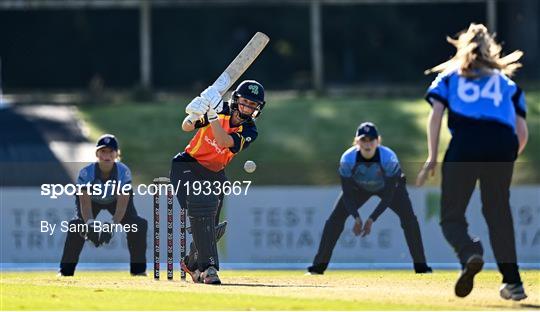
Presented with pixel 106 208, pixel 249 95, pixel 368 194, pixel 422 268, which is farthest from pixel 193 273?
pixel 422 268

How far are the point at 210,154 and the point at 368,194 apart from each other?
8.27 feet

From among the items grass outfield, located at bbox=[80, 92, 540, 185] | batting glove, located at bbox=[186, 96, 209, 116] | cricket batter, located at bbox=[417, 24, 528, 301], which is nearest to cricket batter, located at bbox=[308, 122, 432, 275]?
batting glove, located at bbox=[186, 96, 209, 116]

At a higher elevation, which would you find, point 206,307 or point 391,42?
point 391,42

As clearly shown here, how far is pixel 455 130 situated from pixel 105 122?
22135 mm

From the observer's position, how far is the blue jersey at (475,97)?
9.41 metres

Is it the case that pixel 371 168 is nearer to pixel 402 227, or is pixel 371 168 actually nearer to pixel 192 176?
pixel 402 227

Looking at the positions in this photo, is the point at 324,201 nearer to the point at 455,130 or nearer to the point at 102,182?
the point at 102,182

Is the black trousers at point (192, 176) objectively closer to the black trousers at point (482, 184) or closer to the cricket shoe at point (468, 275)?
the cricket shoe at point (468, 275)

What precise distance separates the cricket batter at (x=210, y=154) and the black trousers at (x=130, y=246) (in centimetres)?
159

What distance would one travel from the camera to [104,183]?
13.1 metres

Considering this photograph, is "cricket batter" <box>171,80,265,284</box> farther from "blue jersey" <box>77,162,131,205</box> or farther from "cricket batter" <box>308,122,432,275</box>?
"cricket batter" <box>308,122,432,275</box>

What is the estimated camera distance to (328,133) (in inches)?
1191

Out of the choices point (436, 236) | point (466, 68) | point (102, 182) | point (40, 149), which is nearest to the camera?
point (466, 68)

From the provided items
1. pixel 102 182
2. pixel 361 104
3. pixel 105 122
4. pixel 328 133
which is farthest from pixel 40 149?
pixel 102 182
